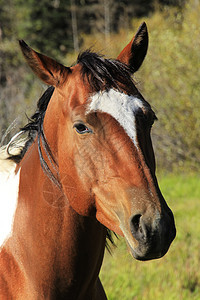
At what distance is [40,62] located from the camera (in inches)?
78.1

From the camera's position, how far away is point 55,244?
201cm

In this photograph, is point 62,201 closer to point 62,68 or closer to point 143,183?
point 143,183

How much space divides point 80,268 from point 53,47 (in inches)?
1046

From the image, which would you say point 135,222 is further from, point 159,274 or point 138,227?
point 159,274

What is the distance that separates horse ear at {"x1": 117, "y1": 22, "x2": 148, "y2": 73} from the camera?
216cm

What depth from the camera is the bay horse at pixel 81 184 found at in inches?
66.9

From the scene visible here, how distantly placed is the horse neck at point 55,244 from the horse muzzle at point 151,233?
16.3 inches

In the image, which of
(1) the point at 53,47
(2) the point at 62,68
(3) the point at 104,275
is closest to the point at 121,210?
(2) the point at 62,68

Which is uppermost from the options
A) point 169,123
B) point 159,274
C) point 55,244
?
point 55,244

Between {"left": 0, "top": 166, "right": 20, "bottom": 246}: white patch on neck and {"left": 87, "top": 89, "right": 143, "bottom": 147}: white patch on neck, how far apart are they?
68 cm

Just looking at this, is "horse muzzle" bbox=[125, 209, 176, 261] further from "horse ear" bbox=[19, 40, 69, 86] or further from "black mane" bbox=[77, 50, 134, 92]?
"horse ear" bbox=[19, 40, 69, 86]

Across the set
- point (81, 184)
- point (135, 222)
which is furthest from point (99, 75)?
point (135, 222)

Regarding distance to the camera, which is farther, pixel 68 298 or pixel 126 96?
pixel 68 298

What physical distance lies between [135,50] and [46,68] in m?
0.49
